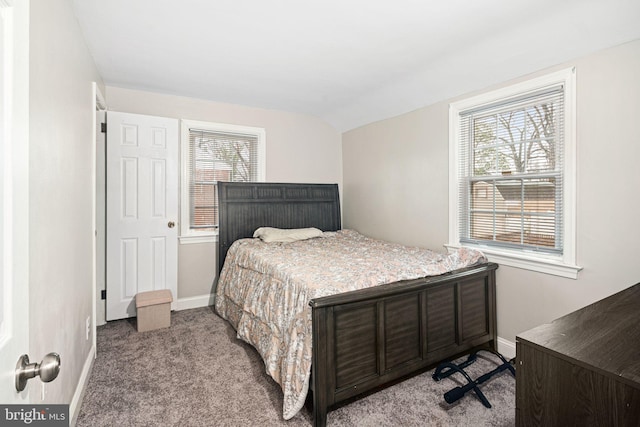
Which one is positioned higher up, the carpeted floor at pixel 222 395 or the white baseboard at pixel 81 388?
the white baseboard at pixel 81 388

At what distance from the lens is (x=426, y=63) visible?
2.84 metres

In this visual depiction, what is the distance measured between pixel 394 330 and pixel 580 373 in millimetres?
1121

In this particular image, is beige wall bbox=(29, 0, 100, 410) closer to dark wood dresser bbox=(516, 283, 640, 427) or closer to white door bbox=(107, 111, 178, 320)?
white door bbox=(107, 111, 178, 320)

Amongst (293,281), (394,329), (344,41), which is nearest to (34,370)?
(293,281)

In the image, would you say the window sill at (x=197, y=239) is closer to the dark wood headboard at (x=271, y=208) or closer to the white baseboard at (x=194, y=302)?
the dark wood headboard at (x=271, y=208)

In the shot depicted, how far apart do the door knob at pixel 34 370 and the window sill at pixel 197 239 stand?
3.20m

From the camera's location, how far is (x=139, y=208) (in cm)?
340

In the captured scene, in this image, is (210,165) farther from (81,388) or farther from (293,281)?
(81,388)

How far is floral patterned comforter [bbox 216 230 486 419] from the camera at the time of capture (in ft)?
6.33

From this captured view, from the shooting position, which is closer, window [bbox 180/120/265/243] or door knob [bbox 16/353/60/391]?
door knob [bbox 16/353/60/391]

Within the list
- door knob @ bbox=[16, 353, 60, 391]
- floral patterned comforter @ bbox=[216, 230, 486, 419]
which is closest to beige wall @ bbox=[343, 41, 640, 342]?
floral patterned comforter @ bbox=[216, 230, 486, 419]

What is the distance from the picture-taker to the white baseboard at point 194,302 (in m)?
3.73

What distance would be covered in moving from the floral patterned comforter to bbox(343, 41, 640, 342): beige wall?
1.41 feet

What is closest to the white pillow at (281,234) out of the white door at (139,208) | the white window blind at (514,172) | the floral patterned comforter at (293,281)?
the floral patterned comforter at (293,281)
